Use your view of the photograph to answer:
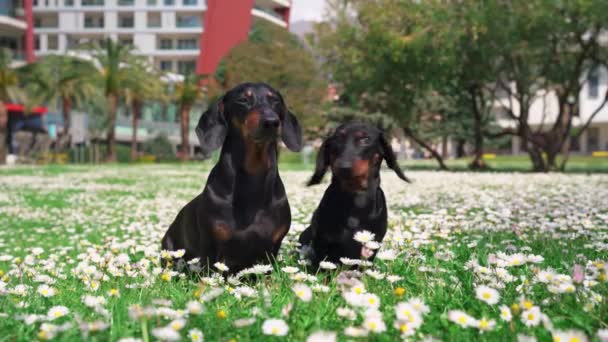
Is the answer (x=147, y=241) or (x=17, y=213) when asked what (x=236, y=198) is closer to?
(x=147, y=241)

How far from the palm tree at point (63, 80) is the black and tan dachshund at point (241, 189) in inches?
1723

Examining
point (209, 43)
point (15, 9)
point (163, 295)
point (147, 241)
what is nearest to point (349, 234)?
point (163, 295)

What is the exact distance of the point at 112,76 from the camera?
47.1 meters

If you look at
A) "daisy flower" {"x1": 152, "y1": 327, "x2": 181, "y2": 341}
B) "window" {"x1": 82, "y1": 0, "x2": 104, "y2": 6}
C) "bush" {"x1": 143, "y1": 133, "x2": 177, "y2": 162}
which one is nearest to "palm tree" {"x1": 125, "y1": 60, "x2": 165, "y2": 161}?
"bush" {"x1": 143, "y1": 133, "x2": 177, "y2": 162}

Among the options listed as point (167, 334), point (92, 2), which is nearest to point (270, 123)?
point (167, 334)

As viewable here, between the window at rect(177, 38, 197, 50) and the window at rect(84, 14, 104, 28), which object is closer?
the window at rect(84, 14, 104, 28)

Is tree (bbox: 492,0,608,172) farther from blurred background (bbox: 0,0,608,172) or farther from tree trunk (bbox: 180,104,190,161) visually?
tree trunk (bbox: 180,104,190,161)

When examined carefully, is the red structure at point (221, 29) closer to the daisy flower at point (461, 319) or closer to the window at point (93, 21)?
the window at point (93, 21)

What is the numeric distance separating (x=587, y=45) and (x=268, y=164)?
24693 mm

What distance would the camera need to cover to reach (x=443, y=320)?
2.66 m

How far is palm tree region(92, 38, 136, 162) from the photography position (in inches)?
1858

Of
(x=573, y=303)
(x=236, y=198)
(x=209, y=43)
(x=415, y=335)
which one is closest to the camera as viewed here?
(x=415, y=335)

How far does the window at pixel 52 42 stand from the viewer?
3132 inches

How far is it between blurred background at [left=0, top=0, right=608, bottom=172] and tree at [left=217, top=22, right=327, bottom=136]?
0.12m
